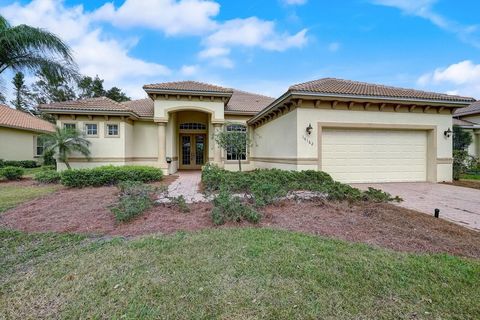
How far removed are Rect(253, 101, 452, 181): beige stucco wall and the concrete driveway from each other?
5.76 feet

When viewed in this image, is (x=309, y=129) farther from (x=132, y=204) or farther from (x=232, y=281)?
(x=232, y=281)

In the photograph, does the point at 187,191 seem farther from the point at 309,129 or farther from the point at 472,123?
the point at 472,123

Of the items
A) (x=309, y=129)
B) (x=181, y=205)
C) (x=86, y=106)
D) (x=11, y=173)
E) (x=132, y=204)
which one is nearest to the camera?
(x=132, y=204)

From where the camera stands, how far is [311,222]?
4785mm

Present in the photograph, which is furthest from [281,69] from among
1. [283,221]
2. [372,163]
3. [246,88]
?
[283,221]

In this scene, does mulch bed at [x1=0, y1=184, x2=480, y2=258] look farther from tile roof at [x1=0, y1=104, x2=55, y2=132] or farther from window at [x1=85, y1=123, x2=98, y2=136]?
tile roof at [x1=0, y1=104, x2=55, y2=132]

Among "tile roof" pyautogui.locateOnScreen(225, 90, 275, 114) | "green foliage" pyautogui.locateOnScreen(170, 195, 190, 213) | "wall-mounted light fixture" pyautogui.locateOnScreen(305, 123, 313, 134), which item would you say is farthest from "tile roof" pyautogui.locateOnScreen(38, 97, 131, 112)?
"wall-mounted light fixture" pyautogui.locateOnScreen(305, 123, 313, 134)

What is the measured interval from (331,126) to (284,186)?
369cm

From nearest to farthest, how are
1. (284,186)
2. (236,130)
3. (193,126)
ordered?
(284,186) → (236,130) → (193,126)

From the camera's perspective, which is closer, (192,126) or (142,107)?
(142,107)

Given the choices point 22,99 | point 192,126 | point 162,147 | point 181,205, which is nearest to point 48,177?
point 162,147

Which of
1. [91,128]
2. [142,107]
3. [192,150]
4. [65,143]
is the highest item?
[142,107]

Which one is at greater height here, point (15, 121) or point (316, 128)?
point (15, 121)

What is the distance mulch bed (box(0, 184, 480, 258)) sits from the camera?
13.0ft
